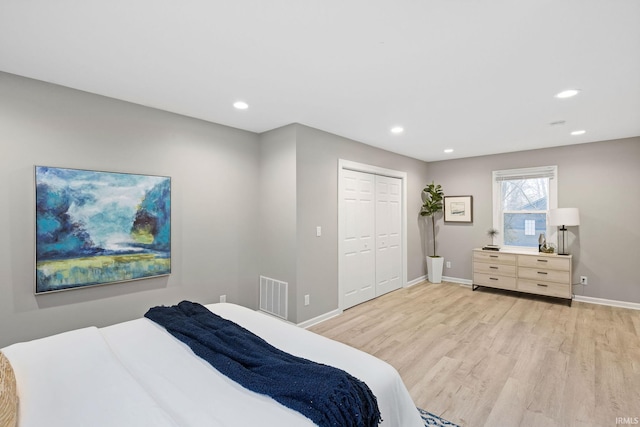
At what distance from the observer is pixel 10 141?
7.54 feet

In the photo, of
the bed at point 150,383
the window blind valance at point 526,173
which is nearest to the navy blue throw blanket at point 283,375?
the bed at point 150,383

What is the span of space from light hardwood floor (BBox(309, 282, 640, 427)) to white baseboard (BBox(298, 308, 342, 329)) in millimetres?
72

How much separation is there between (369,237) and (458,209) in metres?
2.25

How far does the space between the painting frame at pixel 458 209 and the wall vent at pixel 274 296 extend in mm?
3844

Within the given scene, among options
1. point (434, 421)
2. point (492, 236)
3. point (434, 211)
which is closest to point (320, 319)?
point (434, 421)

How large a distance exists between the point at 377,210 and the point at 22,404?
4270mm

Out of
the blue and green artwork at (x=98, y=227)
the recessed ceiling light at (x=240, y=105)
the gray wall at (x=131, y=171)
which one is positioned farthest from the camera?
the recessed ceiling light at (x=240, y=105)

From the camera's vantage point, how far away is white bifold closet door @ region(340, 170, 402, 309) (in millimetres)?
4203

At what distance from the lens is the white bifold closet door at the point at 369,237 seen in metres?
4.20

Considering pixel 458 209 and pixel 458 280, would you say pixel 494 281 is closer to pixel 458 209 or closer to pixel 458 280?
pixel 458 280

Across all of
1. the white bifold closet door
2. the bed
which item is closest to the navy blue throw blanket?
the bed

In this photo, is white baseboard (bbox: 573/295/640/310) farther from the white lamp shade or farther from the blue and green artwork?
the blue and green artwork

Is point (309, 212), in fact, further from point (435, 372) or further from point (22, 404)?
point (22, 404)

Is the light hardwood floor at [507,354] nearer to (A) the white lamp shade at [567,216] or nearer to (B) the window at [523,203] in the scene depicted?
(B) the window at [523,203]
